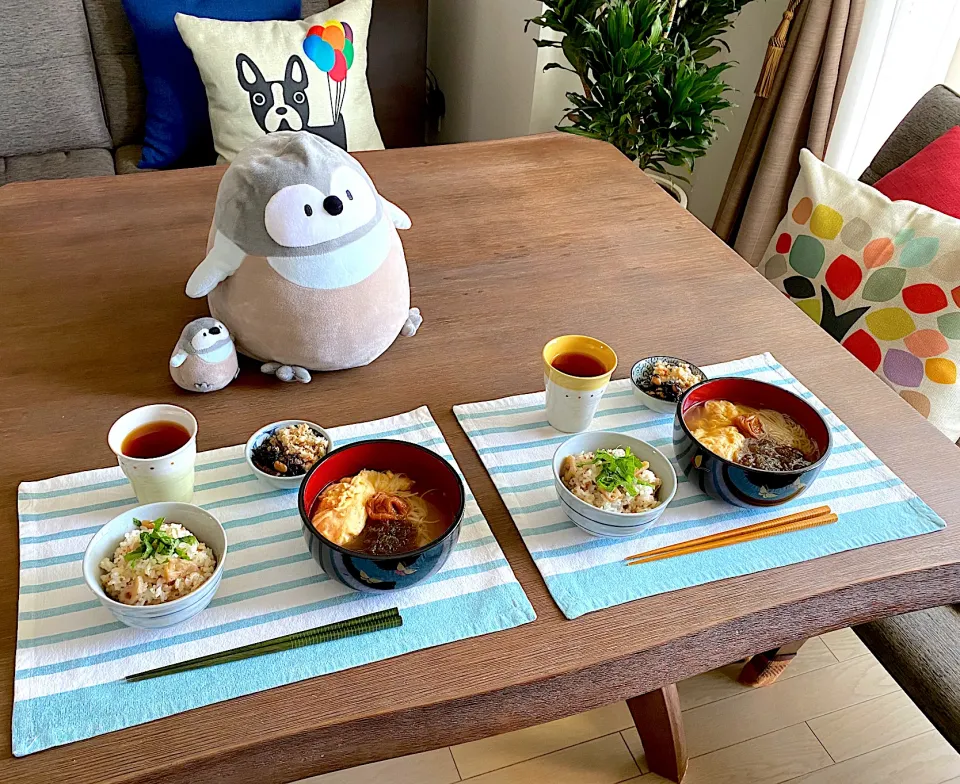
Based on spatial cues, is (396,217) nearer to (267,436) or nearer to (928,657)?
(267,436)

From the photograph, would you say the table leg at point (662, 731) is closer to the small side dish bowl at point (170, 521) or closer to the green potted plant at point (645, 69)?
the small side dish bowl at point (170, 521)

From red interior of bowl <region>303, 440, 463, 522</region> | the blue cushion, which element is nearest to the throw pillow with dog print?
the blue cushion

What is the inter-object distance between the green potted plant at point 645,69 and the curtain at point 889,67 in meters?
0.32

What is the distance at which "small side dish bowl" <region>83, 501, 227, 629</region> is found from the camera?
66 cm

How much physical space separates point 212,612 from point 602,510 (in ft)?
1.17

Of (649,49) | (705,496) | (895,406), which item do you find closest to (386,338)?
(705,496)

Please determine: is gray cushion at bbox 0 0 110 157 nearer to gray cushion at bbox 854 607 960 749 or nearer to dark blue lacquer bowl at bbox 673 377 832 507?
dark blue lacquer bowl at bbox 673 377 832 507

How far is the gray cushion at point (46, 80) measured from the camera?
195 centimetres

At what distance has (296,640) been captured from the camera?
0.68 m

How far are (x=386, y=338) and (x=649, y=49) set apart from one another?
3.62 ft

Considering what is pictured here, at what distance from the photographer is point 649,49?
174 centimetres

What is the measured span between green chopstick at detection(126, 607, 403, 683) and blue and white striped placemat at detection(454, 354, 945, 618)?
15 centimetres

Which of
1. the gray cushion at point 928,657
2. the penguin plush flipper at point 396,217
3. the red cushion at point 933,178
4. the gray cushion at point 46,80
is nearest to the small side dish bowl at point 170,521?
the penguin plush flipper at point 396,217

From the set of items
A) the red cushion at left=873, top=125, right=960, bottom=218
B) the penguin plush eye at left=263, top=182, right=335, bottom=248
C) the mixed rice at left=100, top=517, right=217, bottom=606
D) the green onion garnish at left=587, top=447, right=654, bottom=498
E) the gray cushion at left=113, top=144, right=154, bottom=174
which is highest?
the penguin plush eye at left=263, top=182, right=335, bottom=248
